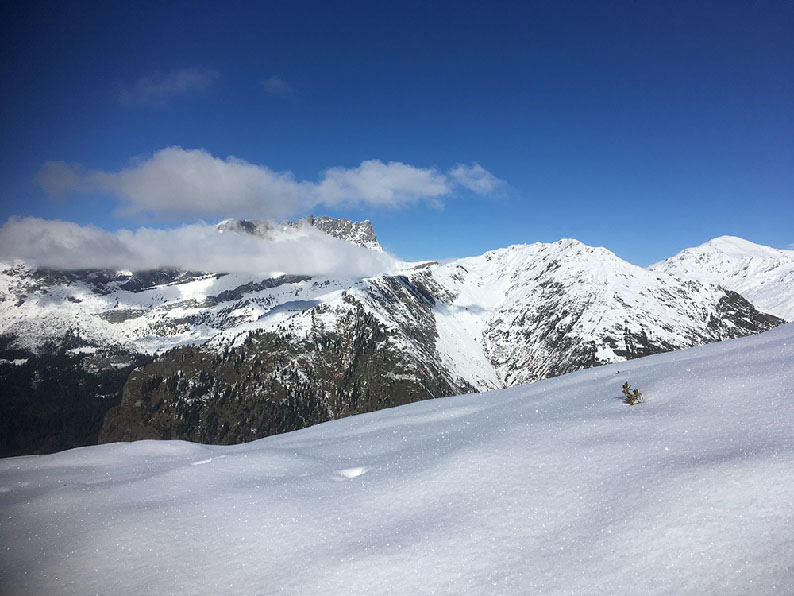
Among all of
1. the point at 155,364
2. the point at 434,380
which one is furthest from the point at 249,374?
the point at 434,380

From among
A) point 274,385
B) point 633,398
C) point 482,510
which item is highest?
point 633,398

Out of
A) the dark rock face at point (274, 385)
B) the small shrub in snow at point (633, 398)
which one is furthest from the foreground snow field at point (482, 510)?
the dark rock face at point (274, 385)

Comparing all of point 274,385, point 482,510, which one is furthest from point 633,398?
point 274,385

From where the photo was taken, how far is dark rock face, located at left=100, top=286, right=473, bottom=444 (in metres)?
174

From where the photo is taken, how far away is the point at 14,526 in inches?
168

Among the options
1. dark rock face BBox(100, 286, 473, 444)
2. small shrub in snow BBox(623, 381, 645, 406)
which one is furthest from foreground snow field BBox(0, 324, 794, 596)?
dark rock face BBox(100, 286, 473, 444)

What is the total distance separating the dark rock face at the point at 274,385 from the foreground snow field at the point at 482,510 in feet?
554

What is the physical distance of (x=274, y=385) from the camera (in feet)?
590

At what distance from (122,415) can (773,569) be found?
230 metres

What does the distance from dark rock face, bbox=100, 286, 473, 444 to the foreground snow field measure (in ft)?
554

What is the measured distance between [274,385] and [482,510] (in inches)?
7485

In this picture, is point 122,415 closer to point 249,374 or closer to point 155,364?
point 155,364

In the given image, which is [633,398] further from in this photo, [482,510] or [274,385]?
[274,385]

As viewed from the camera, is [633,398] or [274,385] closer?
[633,398]
